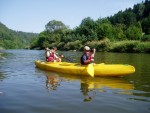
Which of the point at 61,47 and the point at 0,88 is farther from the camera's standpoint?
the point at 61,47

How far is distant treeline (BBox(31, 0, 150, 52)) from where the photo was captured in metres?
41.8

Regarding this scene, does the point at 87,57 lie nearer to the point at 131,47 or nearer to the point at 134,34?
the point at 131,47

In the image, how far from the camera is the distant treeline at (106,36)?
4177 centimetres

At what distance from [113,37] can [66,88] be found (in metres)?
45.1

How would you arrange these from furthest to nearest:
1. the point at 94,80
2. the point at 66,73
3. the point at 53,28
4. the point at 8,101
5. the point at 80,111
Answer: the point at 53,28 → the point at 66,73 → the point at 94,80 → the point at 8,101 → the point at 80,111

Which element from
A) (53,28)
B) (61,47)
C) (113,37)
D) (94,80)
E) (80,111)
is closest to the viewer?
(80,111)

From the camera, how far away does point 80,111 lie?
592 centimetres

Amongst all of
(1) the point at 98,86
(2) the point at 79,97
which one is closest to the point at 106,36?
(1) the point at 98,86

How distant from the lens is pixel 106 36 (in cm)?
5269

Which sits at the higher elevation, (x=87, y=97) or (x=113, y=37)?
(x=113, y=37)

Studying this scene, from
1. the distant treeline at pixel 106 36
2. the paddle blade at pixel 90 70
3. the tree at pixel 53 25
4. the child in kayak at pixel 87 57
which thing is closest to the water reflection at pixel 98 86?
the paddle blade at pixel 90 70

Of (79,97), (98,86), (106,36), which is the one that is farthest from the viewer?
(106,36)

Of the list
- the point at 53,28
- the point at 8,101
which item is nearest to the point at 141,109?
the point at 8,101

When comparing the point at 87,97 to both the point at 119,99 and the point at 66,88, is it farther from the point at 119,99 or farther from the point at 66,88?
the point at 66,88
